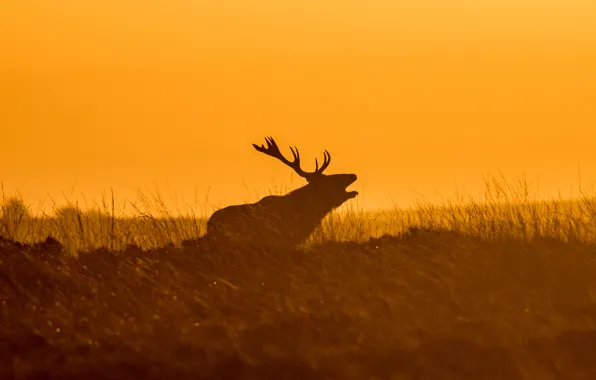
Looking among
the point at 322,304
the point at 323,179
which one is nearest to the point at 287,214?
the point at 323,179

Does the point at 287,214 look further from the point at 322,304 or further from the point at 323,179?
the point at 322,304

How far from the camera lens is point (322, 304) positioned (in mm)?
10609

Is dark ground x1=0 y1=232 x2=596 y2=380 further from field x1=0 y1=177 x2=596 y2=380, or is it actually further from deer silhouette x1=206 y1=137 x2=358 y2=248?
deer silhouette x1=206 y1=137 x2=358 y2=248

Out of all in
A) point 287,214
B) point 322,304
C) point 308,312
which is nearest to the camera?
point 308,312

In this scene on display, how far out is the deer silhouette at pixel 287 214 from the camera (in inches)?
595

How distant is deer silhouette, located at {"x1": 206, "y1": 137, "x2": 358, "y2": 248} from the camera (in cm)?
1512

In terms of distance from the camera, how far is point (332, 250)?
44.8ft

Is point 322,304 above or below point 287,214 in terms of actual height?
below

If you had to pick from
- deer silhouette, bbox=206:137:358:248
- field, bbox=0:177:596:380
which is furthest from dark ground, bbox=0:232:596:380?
deer silhouette, bbox=206:137:358:248

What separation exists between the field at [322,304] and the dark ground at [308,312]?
0.02 m

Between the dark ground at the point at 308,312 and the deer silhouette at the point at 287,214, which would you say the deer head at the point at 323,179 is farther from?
the dark ground at the point at 308,312

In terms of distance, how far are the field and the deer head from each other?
6.14 ft

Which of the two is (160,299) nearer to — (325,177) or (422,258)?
(422,258)

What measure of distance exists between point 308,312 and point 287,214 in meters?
5.88
